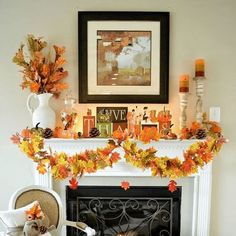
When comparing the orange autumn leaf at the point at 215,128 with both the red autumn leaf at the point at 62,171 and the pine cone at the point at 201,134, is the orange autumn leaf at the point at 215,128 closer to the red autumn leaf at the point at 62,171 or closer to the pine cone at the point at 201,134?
the pine cone at the point at 201,134

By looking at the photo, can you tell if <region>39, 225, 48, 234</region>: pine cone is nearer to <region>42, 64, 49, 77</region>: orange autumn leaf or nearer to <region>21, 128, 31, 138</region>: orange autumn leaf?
<region>21, 128, 31, 138</region>: orange autumn leaf

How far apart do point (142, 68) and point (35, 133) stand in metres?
1.04

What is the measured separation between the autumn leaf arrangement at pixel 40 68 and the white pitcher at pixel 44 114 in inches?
2.0

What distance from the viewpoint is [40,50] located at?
7.45 feet

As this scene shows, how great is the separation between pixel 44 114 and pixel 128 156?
2.48ft

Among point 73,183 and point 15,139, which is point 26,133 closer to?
point 15,139

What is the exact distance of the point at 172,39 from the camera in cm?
232

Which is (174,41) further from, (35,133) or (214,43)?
(35,133)

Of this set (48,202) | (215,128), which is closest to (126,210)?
(48,202)

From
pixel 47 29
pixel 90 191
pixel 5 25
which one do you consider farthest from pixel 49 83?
pixel 90 191

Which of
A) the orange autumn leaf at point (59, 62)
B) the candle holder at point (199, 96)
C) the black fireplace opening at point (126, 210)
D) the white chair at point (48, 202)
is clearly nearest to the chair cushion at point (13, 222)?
the white chair at point (48, 202)

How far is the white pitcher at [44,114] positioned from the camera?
87.1 inches

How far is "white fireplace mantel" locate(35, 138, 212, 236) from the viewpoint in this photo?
2.26 metres

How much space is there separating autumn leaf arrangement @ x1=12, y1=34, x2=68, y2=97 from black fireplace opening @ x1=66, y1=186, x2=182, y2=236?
0.91m
